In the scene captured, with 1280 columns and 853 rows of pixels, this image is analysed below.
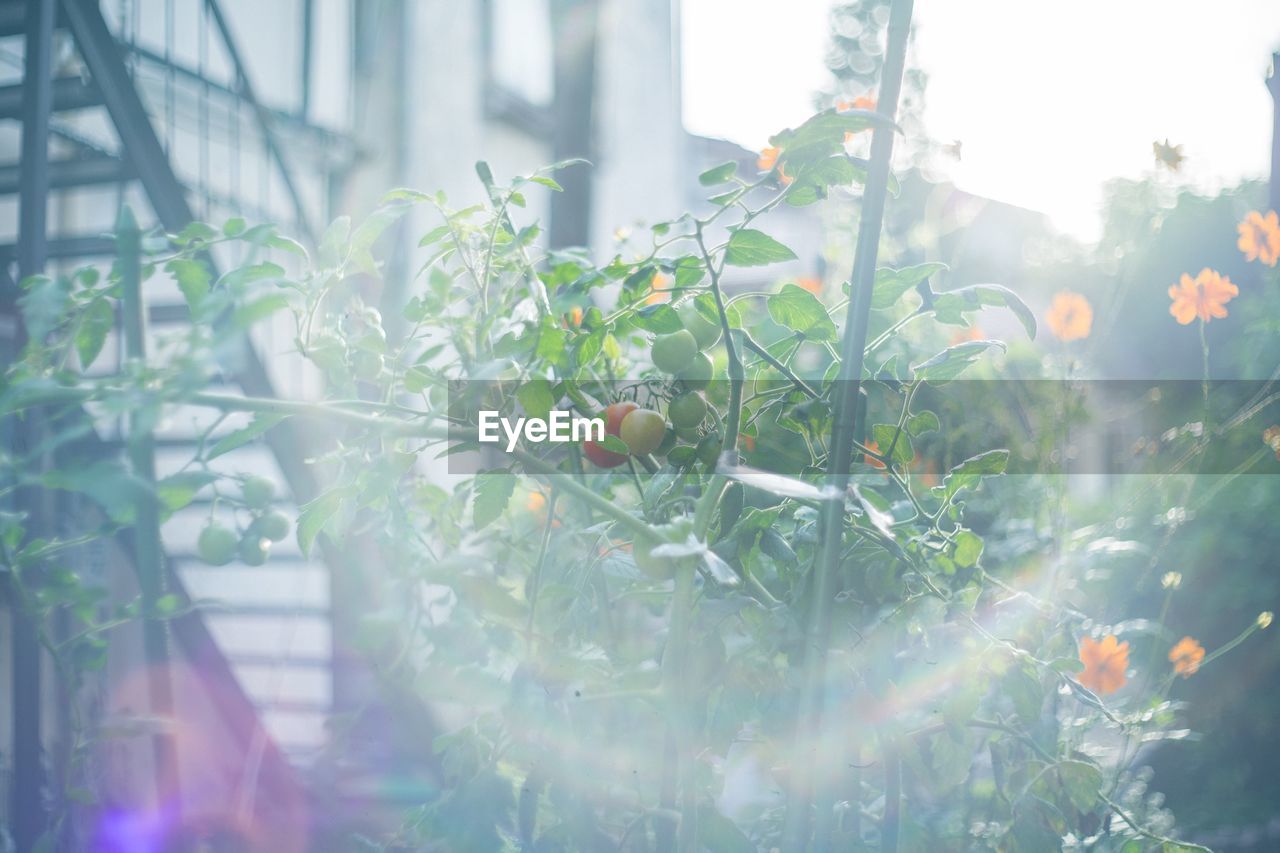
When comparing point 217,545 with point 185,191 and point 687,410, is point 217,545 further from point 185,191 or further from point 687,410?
point 185,191

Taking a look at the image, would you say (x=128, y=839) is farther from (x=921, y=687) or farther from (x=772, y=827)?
(x=921, y=687)

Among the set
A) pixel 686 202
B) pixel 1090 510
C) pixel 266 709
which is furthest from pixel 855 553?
pixel 686 202

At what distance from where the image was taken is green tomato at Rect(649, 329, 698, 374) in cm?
65

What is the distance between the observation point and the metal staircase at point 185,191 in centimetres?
164

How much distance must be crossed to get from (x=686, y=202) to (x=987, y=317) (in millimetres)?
2446

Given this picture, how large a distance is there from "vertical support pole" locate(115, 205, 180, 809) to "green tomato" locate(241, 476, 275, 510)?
0.20ft

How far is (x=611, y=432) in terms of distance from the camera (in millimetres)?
708

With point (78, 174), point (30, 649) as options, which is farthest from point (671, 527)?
point (78, 174)

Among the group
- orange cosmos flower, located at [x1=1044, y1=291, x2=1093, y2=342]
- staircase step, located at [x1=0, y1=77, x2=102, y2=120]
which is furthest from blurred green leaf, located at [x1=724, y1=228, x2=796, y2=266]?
staircase step, located at [x1=0, y1=77, x2=102, y2=120]

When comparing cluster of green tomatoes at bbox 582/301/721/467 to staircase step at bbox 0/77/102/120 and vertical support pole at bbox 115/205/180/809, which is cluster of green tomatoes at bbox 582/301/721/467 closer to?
vertical support pole at bbox 115/205/180/809

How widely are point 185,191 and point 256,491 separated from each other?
1.60m

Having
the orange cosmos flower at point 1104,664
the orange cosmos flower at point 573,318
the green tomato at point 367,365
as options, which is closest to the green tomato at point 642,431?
the orange cosmos flower at point 573,318

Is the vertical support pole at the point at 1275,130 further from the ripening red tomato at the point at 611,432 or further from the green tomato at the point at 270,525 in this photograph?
the green tomato at the point at 270,525

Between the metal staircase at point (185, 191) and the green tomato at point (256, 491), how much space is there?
0.58ft
